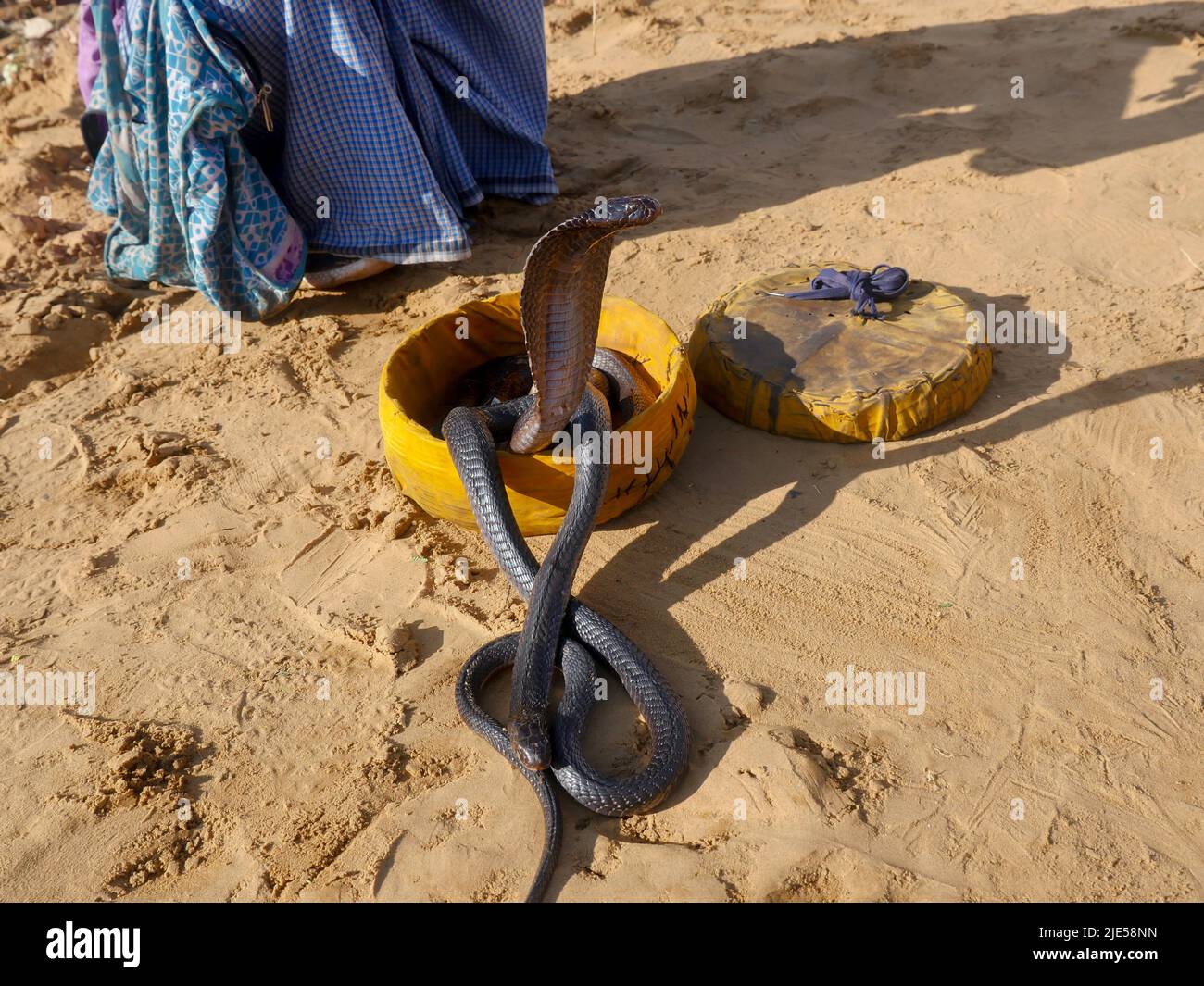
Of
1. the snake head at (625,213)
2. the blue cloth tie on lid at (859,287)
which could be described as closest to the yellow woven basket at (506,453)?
the blue cloth tie on lid at (859,287)

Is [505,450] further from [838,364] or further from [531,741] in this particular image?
[838,364]

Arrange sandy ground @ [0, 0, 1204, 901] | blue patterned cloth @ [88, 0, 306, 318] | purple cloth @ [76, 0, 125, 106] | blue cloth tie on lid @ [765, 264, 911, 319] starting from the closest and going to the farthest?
sandy ground @ [0, 0, 1204, 901] → blue cloth tie on lid @ [765, 264, 911, 319] → blue patterned cloth @ [88, 0, 306, 318] → purple cloth @ [76, 0, 125, 106]

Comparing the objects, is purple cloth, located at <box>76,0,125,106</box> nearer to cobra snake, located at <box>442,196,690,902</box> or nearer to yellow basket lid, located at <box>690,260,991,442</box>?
cobra snake, located at <box>442,196,690,902</box>

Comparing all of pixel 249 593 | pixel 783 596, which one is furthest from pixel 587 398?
pixel 249 593

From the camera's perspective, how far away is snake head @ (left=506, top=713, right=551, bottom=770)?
2676 millimetres

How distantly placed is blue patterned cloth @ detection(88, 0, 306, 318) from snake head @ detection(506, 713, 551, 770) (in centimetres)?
275

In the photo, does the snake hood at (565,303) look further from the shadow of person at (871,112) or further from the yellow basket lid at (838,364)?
the shadow of person at (871,112)

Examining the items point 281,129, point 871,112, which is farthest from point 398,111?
point 871,112

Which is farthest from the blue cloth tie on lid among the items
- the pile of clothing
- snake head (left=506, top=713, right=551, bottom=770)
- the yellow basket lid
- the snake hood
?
snake head (left=506, top=713, right=551, bottom=770)

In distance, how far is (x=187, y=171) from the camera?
4.52 metres

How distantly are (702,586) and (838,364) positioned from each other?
1.09 meters

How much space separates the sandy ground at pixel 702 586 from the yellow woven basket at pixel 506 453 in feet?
0.56

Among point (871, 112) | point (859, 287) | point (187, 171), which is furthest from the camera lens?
point (871, 112)

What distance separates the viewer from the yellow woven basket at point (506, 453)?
3.33 metres
